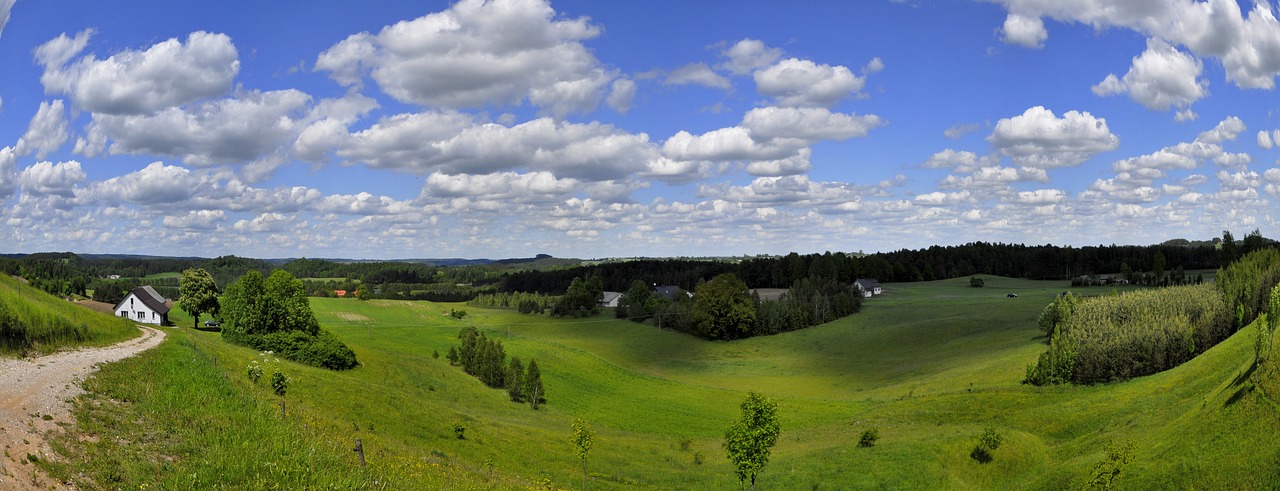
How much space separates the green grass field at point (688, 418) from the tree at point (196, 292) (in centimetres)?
1612

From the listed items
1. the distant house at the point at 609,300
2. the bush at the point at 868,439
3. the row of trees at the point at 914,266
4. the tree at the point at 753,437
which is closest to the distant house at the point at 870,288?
the row of trees at the point at 914,266

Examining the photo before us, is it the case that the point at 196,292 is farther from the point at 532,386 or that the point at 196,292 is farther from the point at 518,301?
the point at 518,301

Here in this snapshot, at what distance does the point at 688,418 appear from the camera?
197 ft

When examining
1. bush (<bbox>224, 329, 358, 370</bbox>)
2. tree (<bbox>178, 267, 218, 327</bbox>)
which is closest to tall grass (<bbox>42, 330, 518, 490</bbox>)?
bush (<bbox>224, 329, 358, 370</bbox>)

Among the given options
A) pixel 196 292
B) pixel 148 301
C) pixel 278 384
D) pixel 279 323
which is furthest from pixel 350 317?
pixel 278 384

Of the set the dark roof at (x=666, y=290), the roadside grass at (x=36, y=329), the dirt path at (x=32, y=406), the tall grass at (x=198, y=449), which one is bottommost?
the dark roof at (x=666, y=290)

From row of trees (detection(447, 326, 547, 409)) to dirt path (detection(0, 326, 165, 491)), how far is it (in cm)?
3997

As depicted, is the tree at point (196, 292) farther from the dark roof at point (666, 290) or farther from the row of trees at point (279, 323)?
the dark roof at point (666, 290)

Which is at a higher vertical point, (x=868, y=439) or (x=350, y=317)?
(x=350, y=317)

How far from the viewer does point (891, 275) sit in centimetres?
18212

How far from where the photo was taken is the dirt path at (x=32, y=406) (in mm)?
10625

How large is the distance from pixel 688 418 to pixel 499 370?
19.0 meters

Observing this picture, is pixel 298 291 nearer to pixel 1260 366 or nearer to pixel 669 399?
pixel 669 399

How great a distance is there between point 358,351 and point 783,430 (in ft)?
128
